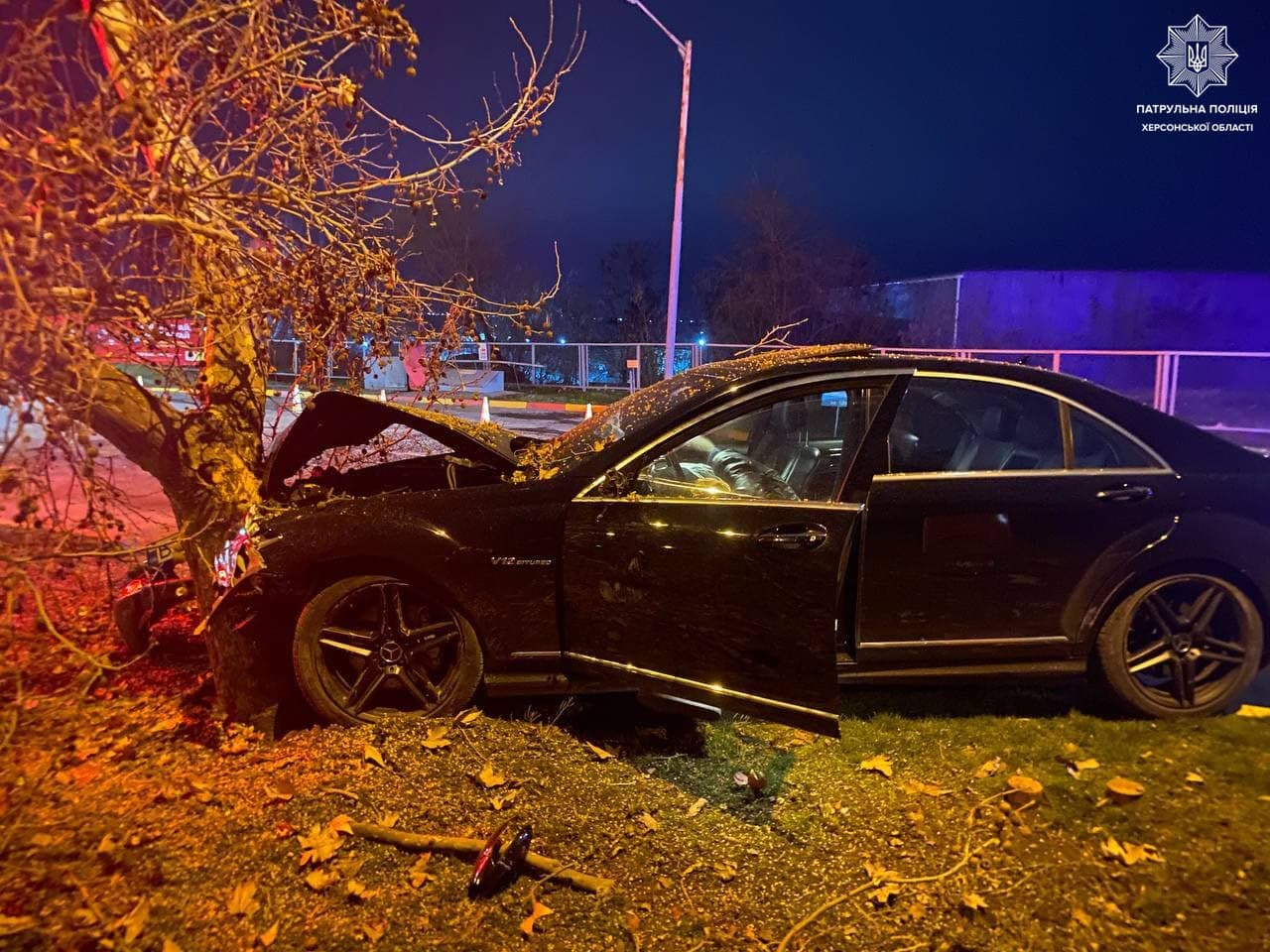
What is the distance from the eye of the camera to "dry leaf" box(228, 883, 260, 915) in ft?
8.57

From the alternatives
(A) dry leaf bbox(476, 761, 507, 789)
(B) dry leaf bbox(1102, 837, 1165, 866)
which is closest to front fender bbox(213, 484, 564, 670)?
(A) dry leaf bbox(476, 761, 507, 789)

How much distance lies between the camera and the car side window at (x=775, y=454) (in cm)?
355

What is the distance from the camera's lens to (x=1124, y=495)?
361 centimetres

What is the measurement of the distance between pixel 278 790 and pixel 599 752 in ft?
4.09

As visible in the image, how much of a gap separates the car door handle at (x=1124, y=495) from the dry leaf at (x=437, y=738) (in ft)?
9.56

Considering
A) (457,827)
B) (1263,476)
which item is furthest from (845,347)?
(457,827)

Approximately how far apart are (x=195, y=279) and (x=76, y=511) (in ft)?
17.8

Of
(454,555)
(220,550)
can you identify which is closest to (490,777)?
(454,555)

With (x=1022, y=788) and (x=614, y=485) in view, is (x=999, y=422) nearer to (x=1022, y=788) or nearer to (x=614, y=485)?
(x=1022, y=788)

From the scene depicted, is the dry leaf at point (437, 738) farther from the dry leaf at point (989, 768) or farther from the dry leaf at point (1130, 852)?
the dry leaf at point (1130, 852)

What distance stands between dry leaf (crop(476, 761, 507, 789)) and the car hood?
1.22 m

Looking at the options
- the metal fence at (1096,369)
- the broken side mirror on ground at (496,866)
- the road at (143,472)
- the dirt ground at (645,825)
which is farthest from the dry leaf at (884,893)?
the metal fence at (1096,369)

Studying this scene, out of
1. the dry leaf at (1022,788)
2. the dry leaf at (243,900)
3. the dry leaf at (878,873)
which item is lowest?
the dry leaf at (243,900)

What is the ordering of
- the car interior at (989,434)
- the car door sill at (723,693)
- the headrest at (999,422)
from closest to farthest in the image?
1. the car door sill at (723,693)
2. the car interior at (989,434)
3. the headrest at (999,422)
